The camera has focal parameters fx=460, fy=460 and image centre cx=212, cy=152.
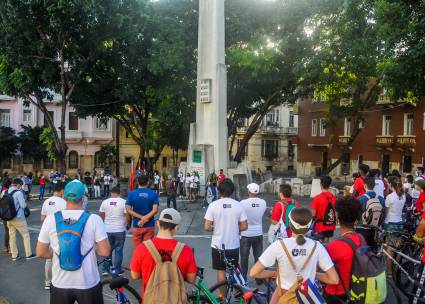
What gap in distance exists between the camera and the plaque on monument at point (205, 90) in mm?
21812

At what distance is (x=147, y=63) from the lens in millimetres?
25016

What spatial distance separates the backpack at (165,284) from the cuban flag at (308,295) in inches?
38.2

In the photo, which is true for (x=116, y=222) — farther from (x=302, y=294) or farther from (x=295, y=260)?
(x=302, y=294)

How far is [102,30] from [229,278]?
787 inches

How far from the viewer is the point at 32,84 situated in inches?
923

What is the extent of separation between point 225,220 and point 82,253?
244cm

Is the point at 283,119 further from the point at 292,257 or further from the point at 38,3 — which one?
the point at 292,257

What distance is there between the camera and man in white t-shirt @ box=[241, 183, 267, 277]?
740cm

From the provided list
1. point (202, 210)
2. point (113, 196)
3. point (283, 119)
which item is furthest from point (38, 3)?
point (283, 119)

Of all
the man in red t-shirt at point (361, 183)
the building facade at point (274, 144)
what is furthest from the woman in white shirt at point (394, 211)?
the building facade at point (274, 144)

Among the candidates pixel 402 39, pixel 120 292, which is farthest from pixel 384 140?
pixel 120 292

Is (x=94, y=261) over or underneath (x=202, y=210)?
over

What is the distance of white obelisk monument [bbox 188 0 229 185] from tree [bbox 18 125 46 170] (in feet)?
68.0

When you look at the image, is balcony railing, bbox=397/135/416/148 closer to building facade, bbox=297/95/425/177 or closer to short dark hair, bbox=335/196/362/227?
building facade, bbox=297/95/425/177
